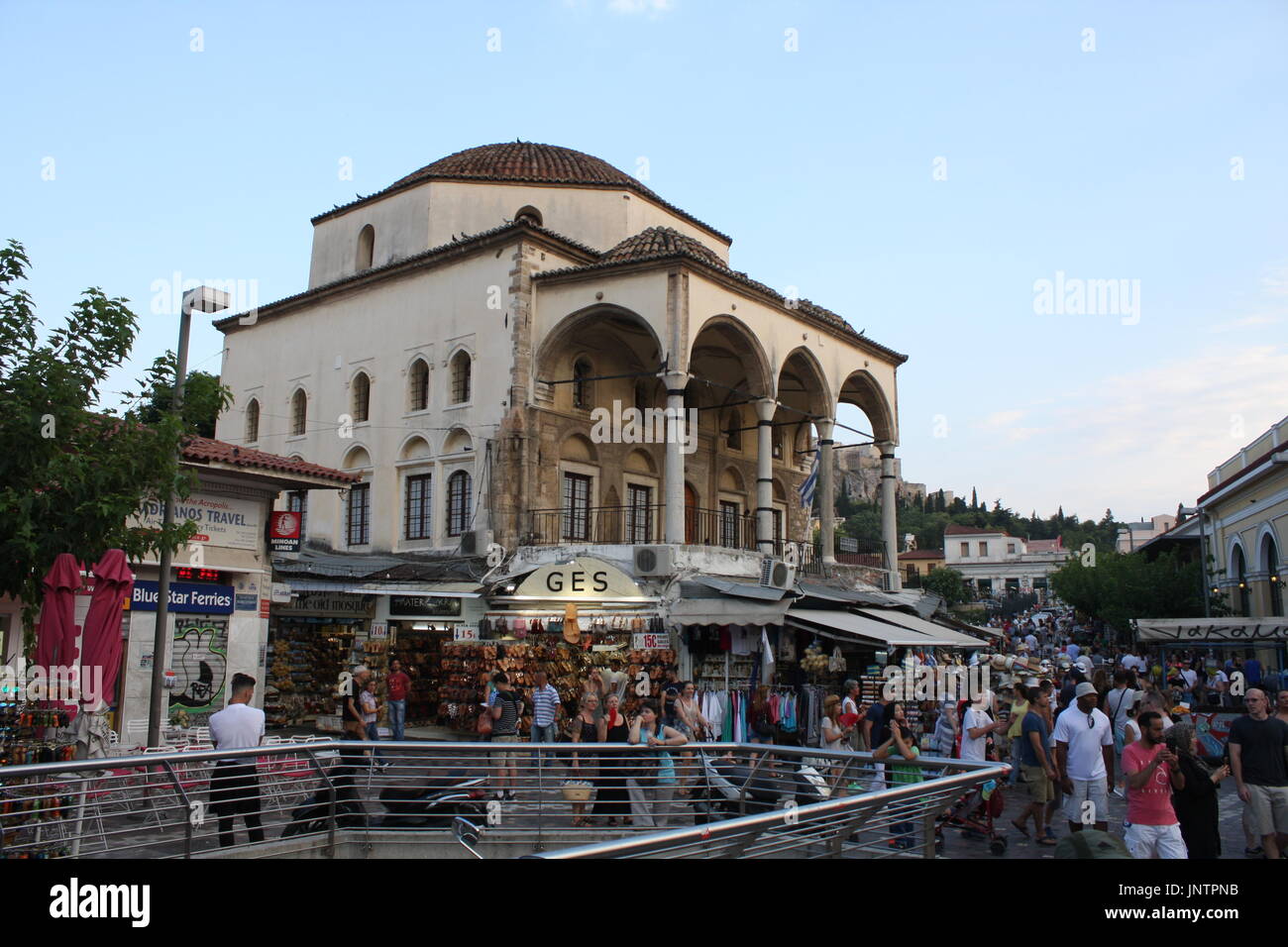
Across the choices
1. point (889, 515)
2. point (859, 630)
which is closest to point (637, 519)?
point (889, 515)

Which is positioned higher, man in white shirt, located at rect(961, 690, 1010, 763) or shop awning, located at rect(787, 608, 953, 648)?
shop awning, located at rect(787, 608, 953, 648)

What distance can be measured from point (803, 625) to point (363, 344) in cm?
1332

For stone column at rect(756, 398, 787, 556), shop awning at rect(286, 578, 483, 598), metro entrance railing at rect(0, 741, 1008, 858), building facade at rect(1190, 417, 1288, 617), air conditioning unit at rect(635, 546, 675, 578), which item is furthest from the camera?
building facade at rect(1190, 417, 1288, 617)

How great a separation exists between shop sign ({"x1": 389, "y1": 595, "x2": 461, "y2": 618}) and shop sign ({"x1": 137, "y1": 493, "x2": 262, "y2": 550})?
529 cm

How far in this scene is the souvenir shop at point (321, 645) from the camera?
64.6ft

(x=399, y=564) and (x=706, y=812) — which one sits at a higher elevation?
(x=399, y=564)

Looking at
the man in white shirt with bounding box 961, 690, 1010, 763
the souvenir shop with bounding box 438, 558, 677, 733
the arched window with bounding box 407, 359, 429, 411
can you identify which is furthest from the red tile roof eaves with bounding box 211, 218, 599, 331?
the man in white shirt with bounding box 961, 690, 1010, 763

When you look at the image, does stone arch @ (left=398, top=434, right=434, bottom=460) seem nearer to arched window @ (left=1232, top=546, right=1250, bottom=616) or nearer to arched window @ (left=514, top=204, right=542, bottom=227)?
arched window @ (left=514, top=204, right=542, bottom=227)

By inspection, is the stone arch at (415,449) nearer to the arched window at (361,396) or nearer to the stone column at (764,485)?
the arched window at (361,396)

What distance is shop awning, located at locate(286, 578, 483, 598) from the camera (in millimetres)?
19594
